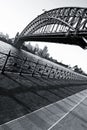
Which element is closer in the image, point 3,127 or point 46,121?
point 3,127

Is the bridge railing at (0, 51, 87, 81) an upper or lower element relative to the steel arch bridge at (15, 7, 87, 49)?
lower

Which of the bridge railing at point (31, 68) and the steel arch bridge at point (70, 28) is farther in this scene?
the steel arch bridge at point (70, 28)

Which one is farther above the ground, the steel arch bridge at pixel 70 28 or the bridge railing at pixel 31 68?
the steel arch bridge at pixel 70 28

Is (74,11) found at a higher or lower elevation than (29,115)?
higher

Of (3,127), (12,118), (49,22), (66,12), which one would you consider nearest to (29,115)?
(12,118)

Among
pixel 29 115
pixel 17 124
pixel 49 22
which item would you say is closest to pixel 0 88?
pixel 29 115

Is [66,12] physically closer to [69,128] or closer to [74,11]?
[74,11]

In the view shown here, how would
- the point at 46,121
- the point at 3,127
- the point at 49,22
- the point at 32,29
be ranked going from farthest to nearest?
the point at 32,29 → the point at 49,22 → the point at 46,121 → the point at 3,127

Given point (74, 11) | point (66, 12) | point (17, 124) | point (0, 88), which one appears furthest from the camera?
point (66, 12)

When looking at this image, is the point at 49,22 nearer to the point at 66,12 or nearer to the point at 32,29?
the point at 66,12

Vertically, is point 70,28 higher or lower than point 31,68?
higher

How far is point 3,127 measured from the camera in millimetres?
4492

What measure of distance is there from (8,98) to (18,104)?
42cm

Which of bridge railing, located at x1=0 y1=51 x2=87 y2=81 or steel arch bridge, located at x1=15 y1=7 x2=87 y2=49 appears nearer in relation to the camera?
bridge railing, located at x1=0 y1=51 x2=87 y2=81
